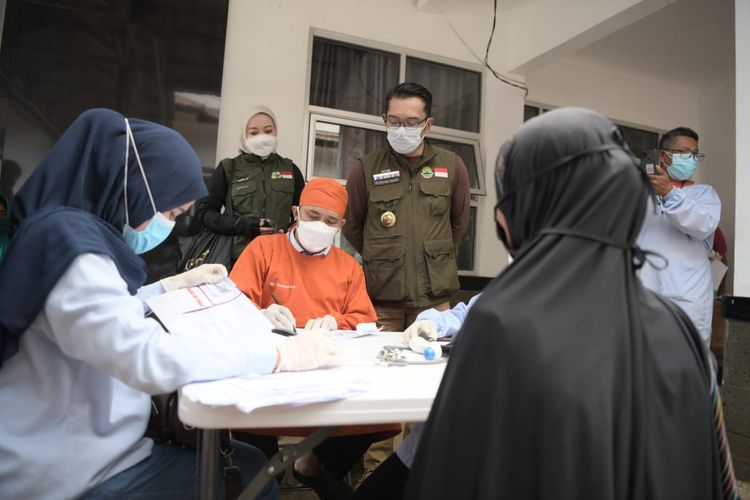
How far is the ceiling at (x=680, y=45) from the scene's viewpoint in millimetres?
4352

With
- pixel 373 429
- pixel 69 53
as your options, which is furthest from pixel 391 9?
pixel 373 429

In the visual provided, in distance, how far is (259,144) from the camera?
9.52 ft

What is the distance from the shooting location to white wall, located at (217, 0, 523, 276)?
12.0 ft

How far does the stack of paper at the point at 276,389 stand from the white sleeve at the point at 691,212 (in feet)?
7.56

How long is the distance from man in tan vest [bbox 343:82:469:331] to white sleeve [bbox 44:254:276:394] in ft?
5.01

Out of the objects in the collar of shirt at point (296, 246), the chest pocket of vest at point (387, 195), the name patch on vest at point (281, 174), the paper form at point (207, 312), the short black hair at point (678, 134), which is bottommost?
the paper form at point (207, 312)

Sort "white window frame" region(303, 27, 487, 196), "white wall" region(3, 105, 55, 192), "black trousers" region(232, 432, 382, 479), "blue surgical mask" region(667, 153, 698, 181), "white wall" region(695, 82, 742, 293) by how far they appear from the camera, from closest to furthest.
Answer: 1. "black trousers" region(232, 432, 382, 479)
2. "blue surgical mask" region(667, 153, 698, 181)
3. "white wall" region(3, 105, 55, 192)
4. "white window frame" region(303, 27, 487, 196)
5. "white wall" region(695, 82, 742, 293)

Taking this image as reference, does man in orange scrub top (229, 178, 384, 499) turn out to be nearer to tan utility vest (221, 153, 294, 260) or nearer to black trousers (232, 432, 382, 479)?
black trousers (232, 432, 382, 479)

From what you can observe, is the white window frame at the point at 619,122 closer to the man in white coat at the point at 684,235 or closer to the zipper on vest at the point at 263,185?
the man in white coat at the point at 684,235

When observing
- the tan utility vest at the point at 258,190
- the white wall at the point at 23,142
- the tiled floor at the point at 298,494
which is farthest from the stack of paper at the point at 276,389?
the white wall at the point at 23,142

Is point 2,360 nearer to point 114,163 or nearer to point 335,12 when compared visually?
point 114,163

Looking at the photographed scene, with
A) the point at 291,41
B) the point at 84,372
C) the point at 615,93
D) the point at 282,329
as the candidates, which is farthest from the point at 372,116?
the point at 84,372

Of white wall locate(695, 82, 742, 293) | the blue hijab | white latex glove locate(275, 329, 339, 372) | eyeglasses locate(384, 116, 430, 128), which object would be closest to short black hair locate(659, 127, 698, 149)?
eyeglasses locate(384, 116, 430, 128)

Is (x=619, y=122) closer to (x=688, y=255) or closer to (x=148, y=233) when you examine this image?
(x=688, y=255)
